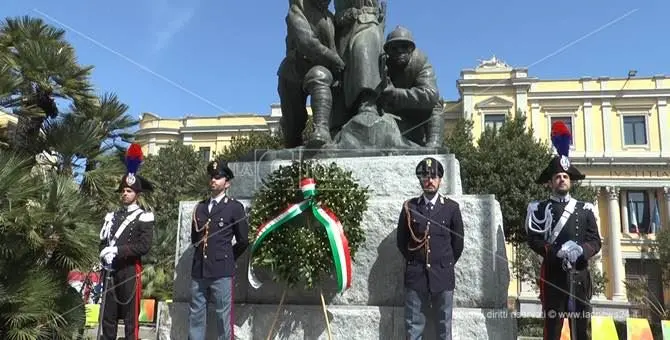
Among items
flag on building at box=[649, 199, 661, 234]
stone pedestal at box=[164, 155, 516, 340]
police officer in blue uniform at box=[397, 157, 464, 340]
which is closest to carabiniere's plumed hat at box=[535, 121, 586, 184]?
stone pedestal at box=[164, 155, 516, 340]

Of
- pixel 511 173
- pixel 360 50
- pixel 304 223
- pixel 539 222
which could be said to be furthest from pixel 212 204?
pixel 511 173

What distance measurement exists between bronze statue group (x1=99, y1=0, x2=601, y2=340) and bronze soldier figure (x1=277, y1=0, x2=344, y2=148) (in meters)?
0.01

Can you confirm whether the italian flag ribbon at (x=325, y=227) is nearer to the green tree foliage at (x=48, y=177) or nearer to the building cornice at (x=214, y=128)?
the green tree foliage at (x=48, y=177)

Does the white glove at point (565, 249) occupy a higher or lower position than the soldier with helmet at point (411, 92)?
lower

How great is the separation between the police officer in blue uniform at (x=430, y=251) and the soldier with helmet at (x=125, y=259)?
7.61 feet

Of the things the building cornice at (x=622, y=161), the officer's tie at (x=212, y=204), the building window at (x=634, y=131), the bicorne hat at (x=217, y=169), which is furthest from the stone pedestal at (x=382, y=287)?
the building window at (x=634, y=131)

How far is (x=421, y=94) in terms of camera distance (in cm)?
564

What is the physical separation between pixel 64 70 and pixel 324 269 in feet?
24.2

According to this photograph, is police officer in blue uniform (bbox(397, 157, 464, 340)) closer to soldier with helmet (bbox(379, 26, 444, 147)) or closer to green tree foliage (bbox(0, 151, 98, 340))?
soldier with helmet (bbox(379, 26, 444, 147))

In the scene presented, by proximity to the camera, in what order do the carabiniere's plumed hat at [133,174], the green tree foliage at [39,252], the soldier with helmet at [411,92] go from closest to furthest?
1. the carabiniere's plumed hat at [133,174]
2. the soldier with helmet at [411,92]
3. the green tree foliage at [39,252]

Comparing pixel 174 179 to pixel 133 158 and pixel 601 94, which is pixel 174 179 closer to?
pixel 133 158

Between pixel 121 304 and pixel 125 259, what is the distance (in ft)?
1.26

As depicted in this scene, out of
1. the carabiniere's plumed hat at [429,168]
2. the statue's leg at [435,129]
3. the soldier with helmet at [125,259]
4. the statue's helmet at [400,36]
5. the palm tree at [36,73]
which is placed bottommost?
the soldier with helmet at [125,259]

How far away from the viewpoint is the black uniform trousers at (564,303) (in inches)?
169
